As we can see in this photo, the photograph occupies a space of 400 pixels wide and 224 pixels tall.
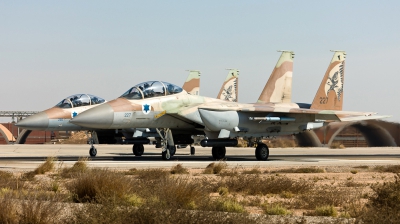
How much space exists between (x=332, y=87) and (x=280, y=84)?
→ 2.85m

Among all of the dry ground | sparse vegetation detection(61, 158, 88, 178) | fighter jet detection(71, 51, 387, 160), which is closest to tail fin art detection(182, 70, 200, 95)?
fighter jet detection(71, 51, 387, 160)

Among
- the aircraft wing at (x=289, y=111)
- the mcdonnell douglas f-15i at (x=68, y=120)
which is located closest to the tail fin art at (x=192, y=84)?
the mcdonnell douglas f-15i at (x=68, y=120)

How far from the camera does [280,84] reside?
32.4 metres

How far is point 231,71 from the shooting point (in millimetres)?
44219

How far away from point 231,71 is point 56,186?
31520mm

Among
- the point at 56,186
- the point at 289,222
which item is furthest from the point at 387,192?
the point at 56,186

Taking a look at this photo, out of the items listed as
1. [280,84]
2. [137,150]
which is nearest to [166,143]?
[137,150]

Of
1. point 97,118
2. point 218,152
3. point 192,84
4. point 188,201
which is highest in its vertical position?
point 192,84

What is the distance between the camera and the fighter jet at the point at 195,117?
83.0ft

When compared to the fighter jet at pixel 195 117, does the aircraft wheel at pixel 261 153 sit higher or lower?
lower

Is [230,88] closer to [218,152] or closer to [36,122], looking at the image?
[218,152]

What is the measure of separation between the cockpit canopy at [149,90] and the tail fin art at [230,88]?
16.7 metres

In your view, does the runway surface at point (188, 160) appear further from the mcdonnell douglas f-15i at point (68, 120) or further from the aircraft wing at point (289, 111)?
the aircraft wing at point (289, 111)

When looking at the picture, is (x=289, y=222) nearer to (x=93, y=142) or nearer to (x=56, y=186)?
(x=56, y=186)
